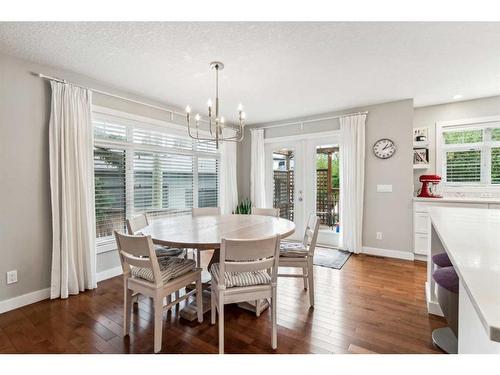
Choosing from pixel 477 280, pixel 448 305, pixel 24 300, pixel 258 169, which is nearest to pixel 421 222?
pixel 448 305

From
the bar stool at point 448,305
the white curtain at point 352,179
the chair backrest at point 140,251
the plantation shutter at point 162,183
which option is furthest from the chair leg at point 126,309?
the white curtain at point 352,179

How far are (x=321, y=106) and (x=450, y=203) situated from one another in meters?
2.26

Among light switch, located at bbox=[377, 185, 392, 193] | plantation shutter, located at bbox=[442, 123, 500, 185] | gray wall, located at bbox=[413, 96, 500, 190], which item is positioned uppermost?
gray wall, located at bbox=[413, 96, 500, 190]

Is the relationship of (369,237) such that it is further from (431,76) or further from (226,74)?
(226,74)

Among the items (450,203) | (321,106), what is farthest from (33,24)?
(450,203)

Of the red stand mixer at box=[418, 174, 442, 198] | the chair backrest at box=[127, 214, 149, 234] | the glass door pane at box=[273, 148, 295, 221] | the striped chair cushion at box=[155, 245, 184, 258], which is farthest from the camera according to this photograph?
the glass door pane at box=[273, 148, 295, 221]

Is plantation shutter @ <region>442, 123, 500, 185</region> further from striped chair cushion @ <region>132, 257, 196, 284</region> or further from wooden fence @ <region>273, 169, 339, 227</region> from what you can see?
striped chair cushion @ <region>132, 257, 196, 284</region>

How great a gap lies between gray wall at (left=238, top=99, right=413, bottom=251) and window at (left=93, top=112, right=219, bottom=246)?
2.74 m

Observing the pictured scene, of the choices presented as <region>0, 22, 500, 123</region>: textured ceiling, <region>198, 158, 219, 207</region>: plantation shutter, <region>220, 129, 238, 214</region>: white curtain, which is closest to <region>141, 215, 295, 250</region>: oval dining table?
<region>0, 22, 500, 123</region>: textured ceiling

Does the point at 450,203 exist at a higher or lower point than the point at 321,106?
lower

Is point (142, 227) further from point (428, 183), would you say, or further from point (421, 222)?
point (428, 183)

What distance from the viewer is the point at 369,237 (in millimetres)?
3885

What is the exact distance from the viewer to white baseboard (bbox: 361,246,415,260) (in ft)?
11.8
